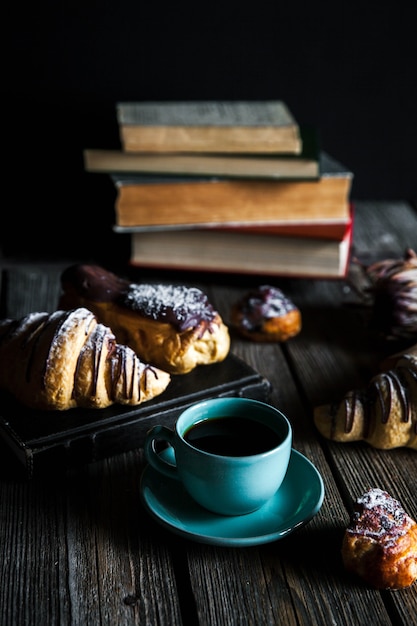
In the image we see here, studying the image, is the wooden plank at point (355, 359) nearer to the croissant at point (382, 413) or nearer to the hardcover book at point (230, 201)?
the croissant at point (382, 413)

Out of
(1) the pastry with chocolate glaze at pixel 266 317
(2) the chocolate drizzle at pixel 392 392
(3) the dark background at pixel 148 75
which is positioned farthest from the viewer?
(3) the dark background at pixel 148 75

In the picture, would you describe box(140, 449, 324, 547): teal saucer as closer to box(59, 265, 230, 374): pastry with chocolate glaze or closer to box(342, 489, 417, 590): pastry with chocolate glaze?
box(342, 489, 417, 590): pastry with chocolate glaze

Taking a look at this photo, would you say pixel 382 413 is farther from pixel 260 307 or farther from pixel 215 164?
pixel 215 164

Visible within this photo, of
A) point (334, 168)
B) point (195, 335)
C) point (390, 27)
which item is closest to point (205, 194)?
point (334, 168)

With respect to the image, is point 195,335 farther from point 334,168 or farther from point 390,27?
point 390,27

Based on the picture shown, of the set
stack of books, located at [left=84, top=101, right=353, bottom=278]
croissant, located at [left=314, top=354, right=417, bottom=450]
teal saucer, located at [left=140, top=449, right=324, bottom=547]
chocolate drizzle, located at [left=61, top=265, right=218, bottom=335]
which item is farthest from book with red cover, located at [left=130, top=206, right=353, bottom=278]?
teal saucer, located at [left=140, top=449, right=324, bottom=547]

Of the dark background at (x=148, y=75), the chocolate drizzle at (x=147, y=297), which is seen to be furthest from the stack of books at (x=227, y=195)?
the chocolate drizzle at (x=147, y=297)
